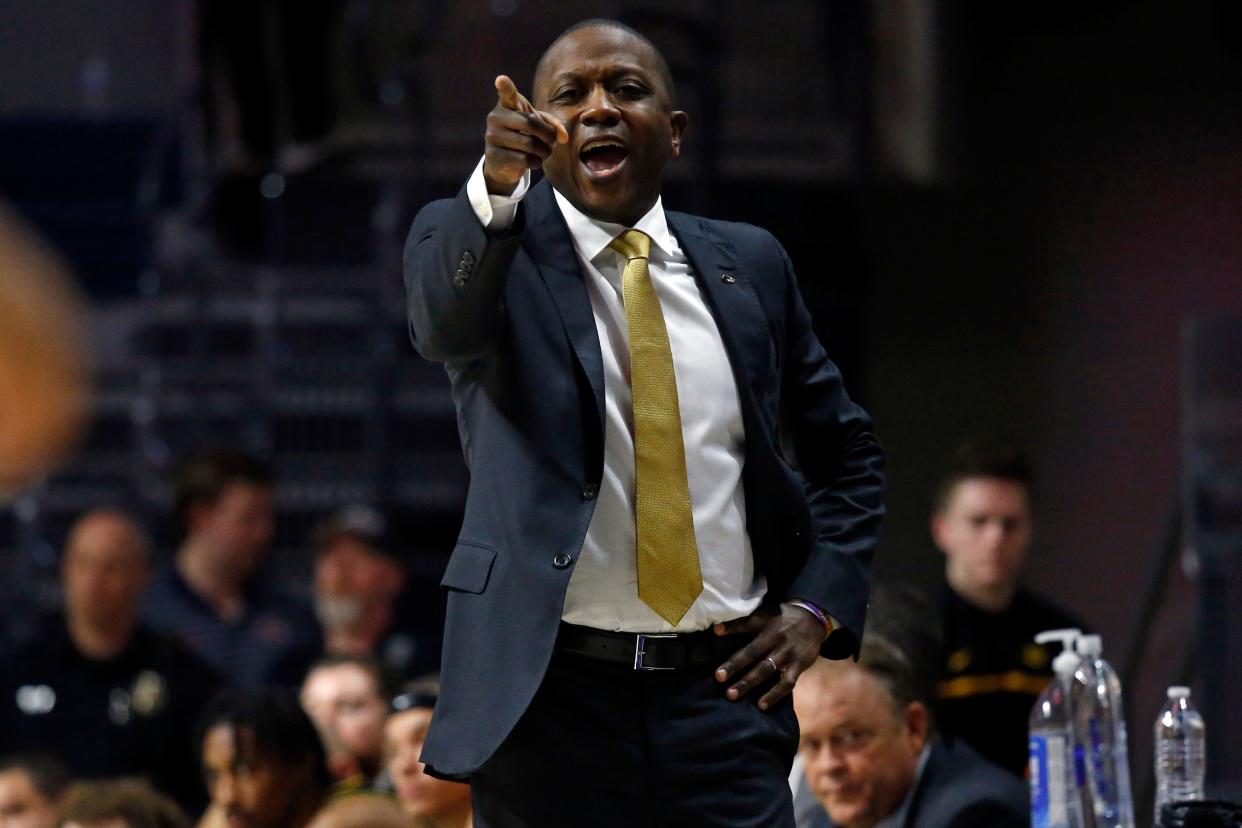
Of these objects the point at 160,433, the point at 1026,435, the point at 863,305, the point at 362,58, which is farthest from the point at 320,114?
the point at 1026,435

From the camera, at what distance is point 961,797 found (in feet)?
10.2

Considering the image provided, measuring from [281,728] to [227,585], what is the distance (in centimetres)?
149

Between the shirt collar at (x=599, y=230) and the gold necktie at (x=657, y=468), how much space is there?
2.0 inches

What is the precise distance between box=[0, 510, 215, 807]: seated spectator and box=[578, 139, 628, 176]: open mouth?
3.21m

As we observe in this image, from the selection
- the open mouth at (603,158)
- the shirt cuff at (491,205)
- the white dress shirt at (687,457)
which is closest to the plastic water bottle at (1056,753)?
the white dress shirt at (687,457)

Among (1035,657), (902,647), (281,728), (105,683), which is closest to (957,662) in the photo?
(1035,657)

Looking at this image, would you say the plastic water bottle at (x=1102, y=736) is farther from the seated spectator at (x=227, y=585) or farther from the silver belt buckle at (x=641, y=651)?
the seated spectator at (x=227, y=585)

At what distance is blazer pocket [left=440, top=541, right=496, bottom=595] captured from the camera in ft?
6.14

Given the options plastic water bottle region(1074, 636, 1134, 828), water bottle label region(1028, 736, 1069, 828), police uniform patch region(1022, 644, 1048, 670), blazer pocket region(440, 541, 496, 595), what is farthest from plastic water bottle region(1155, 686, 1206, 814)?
blazer pocket region(440, 541, 496, 595)

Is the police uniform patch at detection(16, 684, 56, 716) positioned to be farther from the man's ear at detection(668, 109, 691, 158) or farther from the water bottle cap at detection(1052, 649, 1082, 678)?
the man's ear at detection(668, 109, 691, 158)

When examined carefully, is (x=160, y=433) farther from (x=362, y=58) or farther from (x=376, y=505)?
(x=362, y=58)

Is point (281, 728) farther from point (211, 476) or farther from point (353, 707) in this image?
point (211, 476)

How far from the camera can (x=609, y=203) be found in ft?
6.40

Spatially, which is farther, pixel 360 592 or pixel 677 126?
pixel 360 592
